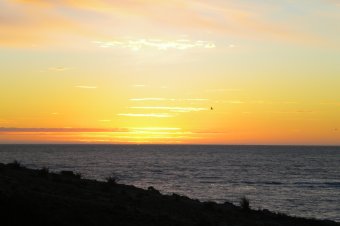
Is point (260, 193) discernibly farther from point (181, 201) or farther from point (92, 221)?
point (92, 221)

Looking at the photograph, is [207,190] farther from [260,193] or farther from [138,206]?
[138,206]

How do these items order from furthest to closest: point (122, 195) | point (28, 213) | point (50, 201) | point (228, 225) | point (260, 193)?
point (260, 193)
point (122, 195)
point (228, 225)
point (50, 201)
point (28, 213)

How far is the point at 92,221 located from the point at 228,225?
556 centimetres

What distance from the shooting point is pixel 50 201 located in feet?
59.1

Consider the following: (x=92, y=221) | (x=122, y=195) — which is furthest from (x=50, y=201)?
(x=122, y=195)

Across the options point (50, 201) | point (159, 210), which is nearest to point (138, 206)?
point (159, 210)

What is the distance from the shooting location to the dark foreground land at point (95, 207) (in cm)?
1617

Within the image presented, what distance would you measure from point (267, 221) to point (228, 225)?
2927mm

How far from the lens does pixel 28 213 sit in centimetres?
1568

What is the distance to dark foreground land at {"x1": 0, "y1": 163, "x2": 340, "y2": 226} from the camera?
1617cm

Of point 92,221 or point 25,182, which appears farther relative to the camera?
point 25,182

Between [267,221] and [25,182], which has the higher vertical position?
[25,182]

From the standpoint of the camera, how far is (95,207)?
18.5 metres

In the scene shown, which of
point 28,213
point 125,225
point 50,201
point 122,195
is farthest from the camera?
point 122,195
